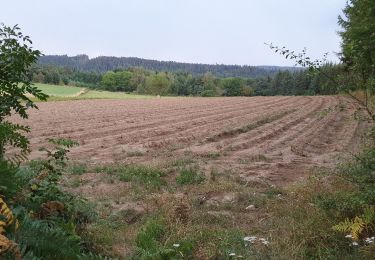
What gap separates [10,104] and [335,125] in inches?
788

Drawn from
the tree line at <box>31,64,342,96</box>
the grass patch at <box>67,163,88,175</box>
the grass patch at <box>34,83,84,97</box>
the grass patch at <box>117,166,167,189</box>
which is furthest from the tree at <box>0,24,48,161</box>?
the tree line at <box>31,64,342,96</box>

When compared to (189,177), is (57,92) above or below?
below

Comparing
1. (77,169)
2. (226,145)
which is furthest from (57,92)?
(77,169)

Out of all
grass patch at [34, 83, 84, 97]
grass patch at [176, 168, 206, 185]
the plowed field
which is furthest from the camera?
grass patch at [34, 83, 84, 97]

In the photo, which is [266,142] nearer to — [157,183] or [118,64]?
[157,183]

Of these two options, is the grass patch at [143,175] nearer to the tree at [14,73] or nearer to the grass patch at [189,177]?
the grass patch at [189,177]

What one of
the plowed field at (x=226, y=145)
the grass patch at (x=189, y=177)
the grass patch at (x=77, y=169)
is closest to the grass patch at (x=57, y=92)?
the plowed field at (x=226, y=145)

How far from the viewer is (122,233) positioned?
5641 mm

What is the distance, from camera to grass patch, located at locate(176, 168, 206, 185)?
343 inches

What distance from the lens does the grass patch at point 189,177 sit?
872cm

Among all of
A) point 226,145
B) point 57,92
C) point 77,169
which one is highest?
point 77,169

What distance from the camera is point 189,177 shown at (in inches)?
350

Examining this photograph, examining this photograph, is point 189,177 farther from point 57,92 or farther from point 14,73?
point 57,92

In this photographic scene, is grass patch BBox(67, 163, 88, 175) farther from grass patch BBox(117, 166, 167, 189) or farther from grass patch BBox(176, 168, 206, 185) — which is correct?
grass patch BBox(176, 168, 206, 185)
